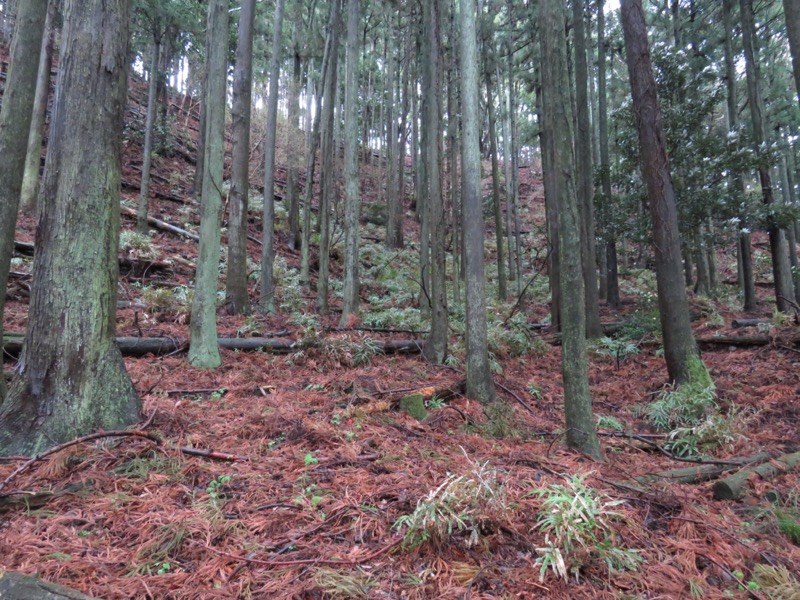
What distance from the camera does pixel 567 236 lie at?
3.75 m

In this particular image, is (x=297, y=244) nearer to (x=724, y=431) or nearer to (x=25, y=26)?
(x=25, y=26)

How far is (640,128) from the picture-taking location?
664 centimetres

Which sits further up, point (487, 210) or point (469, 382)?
point (487, 210)

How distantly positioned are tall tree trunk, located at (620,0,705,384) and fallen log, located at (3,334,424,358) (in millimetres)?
3998

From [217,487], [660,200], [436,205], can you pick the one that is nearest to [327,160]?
[436,205]

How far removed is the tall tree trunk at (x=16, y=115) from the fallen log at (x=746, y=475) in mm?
5897

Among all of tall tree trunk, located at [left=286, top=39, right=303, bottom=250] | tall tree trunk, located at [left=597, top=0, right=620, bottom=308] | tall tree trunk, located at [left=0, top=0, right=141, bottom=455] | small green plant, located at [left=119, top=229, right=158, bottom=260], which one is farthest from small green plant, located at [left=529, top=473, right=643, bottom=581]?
tall tree trunk, located at [left=286, top=39, right=303, bottom=250]

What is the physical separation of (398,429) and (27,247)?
36.0ft

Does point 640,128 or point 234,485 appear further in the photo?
point 640,128

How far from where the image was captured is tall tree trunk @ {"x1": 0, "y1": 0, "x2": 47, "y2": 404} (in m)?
3.71

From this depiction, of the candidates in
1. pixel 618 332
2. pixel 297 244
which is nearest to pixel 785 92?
pixel 618 332

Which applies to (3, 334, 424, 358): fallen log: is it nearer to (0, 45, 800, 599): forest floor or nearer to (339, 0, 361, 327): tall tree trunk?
(0, 45, 800, 599): forest floor

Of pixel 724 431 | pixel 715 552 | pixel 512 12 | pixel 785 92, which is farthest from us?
pixel 785 92

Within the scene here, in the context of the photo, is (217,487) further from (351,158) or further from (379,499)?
(351,158)
